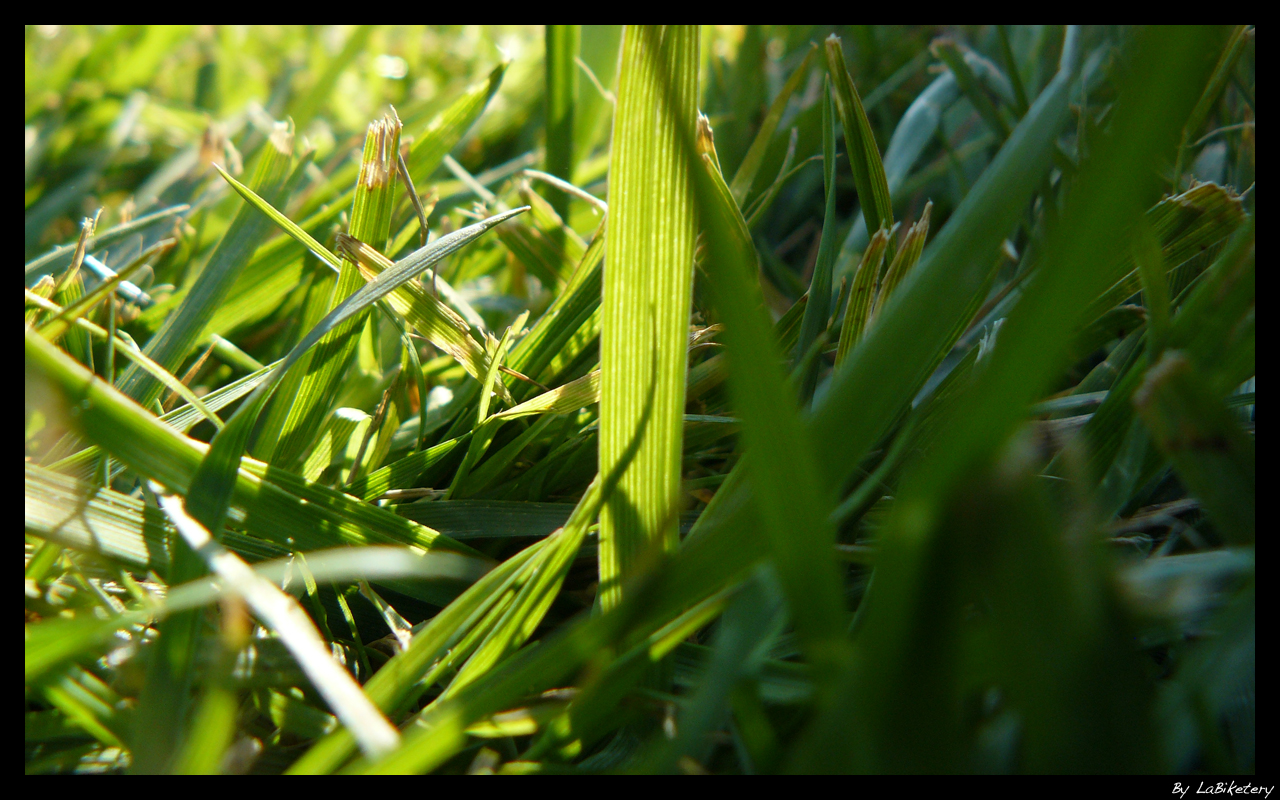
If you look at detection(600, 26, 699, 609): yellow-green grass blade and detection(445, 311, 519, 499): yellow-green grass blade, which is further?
detection(445, 311, 519, 499): yellow-green grass blade

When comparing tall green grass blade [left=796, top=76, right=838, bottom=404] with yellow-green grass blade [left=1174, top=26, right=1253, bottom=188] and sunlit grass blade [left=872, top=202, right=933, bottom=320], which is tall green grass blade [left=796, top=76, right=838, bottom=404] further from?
yellow-green grass blade [left=1174, top=26, right=1253, bottom=188]

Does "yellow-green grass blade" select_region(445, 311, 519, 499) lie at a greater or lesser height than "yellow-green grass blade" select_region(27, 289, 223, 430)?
lesser

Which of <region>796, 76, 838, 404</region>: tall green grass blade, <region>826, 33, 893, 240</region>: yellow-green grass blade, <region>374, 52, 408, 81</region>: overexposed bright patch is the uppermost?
<region>374, 52, 408, 81</region>: overexposed bright patch

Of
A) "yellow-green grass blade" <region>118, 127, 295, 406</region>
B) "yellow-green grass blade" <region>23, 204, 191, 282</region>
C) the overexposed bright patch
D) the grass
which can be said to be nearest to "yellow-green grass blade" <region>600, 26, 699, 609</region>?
the grass

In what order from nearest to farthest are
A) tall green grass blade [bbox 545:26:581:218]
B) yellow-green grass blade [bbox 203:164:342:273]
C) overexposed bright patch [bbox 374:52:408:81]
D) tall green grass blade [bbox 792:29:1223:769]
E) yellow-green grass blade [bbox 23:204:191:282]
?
tall green grass blade [bbox 792:29:1223:769] < yellow-green grass blade [bbox 203:164:342:273] < yellow-green grass blade [bbox 23:204:191:282] < tall green grass blade [bbox 545:26:581:218] < overexposed bright patch [bbox 374:52:408:81]

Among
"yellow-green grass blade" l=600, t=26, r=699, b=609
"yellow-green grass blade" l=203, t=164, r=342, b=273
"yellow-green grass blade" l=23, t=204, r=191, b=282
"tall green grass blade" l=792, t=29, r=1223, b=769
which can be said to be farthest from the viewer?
"yellow-green grass blade" l=23, t=204, r=191, b=282
